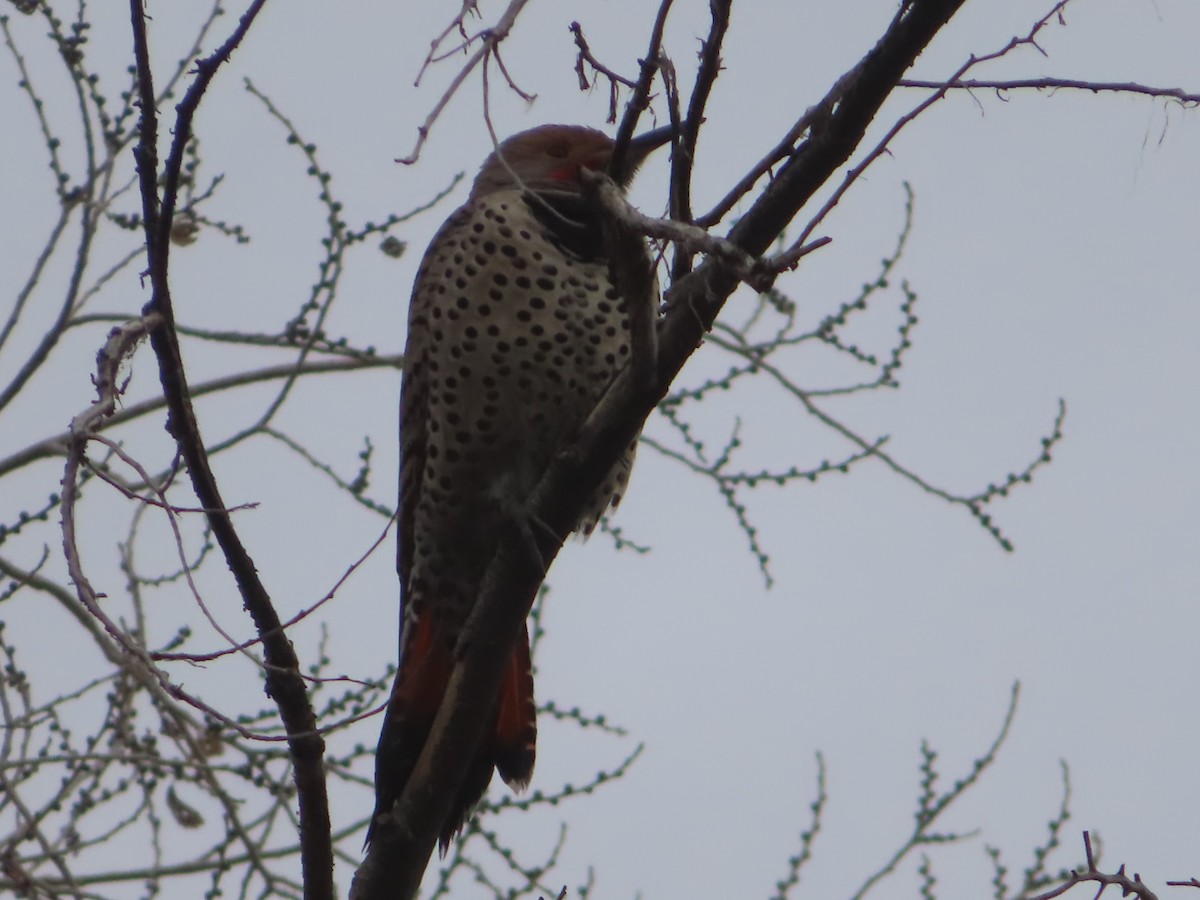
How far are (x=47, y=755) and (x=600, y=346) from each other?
231 centimetres

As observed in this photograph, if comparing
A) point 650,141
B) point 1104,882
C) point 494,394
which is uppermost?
point 650,141

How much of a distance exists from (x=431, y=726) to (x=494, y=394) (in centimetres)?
95

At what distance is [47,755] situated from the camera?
5.11 meters

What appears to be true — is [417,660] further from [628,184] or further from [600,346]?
[628,184]

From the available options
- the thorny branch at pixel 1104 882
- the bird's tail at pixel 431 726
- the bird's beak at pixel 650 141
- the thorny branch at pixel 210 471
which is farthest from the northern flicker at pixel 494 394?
the thorny branch at pixel 1104 882

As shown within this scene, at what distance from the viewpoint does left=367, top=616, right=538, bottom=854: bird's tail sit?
4.07 metres

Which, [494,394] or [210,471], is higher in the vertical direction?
[494,394]

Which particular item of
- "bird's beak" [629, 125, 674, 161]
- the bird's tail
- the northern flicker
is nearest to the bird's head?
"bird's beak" [629, 125, 674, 161]

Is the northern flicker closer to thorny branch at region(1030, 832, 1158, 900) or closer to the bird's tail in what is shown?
the bird's tail

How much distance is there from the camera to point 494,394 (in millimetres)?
4480

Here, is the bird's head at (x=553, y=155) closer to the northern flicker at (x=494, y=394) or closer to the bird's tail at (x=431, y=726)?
the northern flicker at (x=494, y=394)

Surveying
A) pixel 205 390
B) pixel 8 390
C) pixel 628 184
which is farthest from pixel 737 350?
pixel 8 390

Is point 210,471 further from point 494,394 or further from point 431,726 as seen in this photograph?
point 494,394

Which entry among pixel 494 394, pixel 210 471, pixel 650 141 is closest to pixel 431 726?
pixel 494 394
